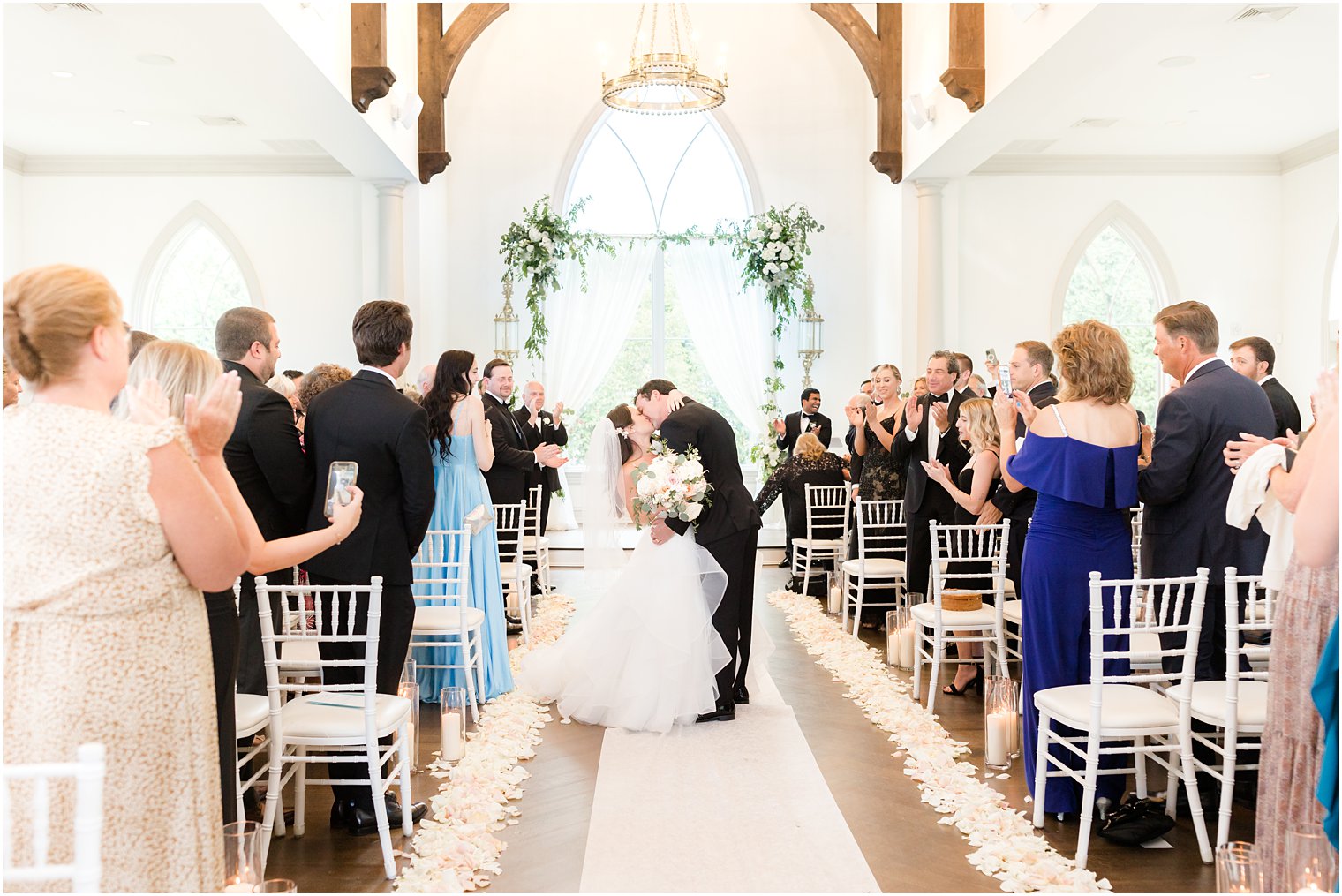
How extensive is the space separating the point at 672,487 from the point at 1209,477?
92.3 inches

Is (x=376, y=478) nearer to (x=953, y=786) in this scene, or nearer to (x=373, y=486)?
(x=373, y=486)

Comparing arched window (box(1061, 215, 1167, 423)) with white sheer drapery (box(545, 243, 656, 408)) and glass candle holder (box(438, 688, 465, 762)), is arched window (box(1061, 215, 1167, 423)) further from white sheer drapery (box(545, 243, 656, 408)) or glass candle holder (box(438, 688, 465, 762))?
glass candle holder (box(438, 688, 465, 762))

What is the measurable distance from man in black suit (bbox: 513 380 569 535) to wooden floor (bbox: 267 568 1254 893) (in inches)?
167

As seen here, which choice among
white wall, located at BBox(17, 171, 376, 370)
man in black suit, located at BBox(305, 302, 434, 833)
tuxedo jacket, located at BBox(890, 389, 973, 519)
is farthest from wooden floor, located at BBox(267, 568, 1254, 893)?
white wall, located at BBox(17, 171, 376, 370)

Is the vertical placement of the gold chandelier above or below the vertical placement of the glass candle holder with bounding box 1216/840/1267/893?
above

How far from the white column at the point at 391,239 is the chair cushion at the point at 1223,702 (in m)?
8.19

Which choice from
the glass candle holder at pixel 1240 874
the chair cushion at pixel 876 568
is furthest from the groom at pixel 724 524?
the glass candle holder at pixel 1240 874

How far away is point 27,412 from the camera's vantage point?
6.51ft

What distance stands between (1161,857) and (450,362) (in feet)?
12.6

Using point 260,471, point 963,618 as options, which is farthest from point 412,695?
point 963,618

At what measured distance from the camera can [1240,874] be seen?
7.73 feet

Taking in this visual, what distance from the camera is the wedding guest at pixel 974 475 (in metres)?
5.55

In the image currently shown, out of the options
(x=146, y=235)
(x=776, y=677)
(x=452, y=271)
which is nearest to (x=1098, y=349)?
(x=776, y=677)

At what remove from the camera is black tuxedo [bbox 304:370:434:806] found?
3.98 m
